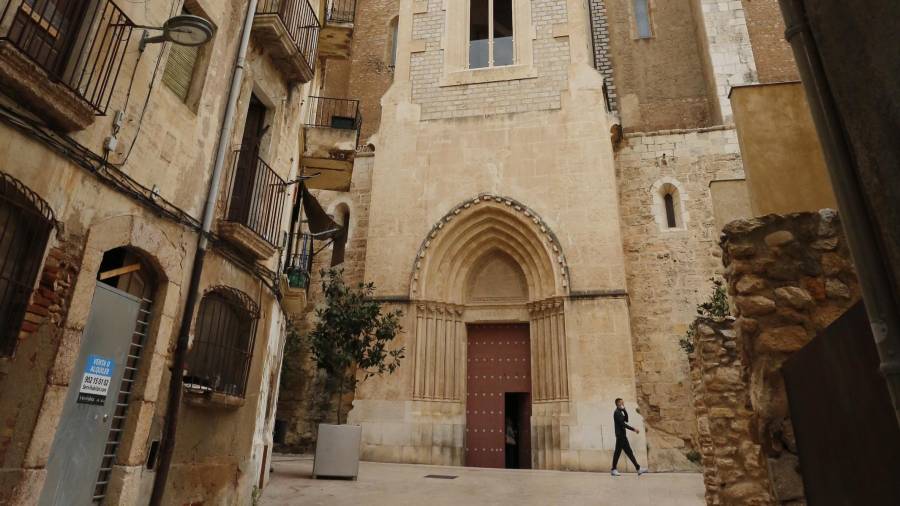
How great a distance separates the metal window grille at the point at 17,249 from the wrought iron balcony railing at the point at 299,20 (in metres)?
3.88

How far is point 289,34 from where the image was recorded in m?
6.89

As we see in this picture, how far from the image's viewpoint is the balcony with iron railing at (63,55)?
3449 mm

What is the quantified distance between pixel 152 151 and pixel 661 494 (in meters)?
Result: 7.09

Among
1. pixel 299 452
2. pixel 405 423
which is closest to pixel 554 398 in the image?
pixel 405 423

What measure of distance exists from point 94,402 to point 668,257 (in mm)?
11787

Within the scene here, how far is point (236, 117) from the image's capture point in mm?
6277

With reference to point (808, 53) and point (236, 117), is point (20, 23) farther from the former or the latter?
point (808, 53)

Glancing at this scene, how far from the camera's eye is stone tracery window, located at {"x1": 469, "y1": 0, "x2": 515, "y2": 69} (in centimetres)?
1426

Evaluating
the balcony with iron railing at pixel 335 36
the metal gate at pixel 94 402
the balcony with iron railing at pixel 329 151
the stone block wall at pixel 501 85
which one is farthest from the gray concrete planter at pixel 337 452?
the stone block wall at pixel 501 85

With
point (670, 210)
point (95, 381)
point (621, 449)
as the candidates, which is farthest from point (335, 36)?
point (621, 449)

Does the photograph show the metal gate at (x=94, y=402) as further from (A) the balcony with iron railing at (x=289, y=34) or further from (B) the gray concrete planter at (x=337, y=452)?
(A) the balcony with iron railing at (x=289, y=34)

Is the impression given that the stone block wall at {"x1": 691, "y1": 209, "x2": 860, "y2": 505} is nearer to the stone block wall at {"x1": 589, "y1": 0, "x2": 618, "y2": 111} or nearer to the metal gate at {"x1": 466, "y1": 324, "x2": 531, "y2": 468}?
the metal gate at {"x1": 466, "y1": 324, "x2": 531, "y2": 468}

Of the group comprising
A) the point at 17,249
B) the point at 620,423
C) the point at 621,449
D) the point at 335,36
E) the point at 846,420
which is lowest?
the point at 621,449

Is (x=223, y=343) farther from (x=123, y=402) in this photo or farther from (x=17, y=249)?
(x=17, y=249)
